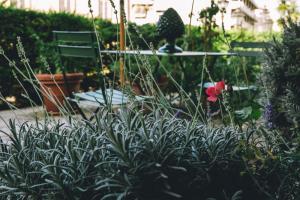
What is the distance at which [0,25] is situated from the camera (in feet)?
25.5

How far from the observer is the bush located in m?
1.66

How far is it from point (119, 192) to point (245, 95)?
14.4ft

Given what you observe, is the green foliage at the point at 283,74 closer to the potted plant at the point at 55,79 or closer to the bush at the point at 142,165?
the bush at the point at 142,165

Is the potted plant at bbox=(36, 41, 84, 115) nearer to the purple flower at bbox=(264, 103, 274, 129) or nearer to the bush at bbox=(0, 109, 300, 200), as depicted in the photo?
the purple flower at bbox=(264, 103, 274, 129)

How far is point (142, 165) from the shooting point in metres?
1.63

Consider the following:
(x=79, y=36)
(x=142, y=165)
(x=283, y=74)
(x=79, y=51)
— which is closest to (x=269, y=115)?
(x=283, y=74)

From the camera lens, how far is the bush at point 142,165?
5.44ft

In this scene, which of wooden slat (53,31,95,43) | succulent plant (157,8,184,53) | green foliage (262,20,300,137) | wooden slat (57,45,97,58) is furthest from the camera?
succulent plant (157,8,184,53)

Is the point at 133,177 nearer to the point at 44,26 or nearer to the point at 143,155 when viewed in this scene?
the point at 143,155

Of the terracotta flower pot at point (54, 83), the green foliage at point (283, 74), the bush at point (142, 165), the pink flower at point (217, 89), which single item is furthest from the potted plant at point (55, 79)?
the bush at point (142, 165)

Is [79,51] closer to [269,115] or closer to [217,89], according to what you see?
[269,115]

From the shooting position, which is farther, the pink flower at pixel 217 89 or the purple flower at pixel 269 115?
the purple flower at pixel 269 115

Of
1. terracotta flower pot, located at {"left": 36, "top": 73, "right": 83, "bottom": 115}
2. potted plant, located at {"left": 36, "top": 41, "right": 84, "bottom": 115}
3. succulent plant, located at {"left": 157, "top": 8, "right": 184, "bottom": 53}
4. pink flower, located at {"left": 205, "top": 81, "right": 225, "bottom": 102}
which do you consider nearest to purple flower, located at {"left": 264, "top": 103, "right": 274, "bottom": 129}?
pink flower, located at {"left": 205, "top": 81, "right": 225, "bottom": 102}

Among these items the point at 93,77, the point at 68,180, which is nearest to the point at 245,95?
the point at 93,77
